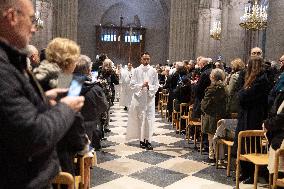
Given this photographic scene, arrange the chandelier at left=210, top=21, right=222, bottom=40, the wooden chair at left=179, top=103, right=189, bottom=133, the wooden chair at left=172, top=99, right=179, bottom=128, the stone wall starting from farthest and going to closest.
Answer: the stone wall
the chandelier at left=210, top=21, right=222, bottom=40
the wooden chair at left=172, top=99, right=179, bottom=128
the wooden chair at left=179, top=103, right=189, bottom=133

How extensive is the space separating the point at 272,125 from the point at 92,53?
25.6 metres

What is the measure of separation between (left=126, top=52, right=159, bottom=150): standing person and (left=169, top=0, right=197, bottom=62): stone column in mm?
17463

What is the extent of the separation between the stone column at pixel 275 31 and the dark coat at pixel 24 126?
8.70m

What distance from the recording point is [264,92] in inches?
243

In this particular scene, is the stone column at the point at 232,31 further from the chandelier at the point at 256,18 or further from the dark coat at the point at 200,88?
the dark coat at the point at 200,88

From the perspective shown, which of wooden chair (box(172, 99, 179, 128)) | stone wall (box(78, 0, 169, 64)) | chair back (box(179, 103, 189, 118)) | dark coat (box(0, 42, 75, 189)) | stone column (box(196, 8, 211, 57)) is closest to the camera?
dark coat (box(0, 42, 75, 189))

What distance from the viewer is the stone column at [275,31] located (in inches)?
392

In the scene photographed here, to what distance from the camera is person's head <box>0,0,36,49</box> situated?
190 cm

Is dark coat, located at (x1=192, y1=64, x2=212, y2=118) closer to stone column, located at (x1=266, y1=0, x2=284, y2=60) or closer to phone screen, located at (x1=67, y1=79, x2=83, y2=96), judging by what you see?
stone column, located at (x1=266, y1=0, x2=284, y2=60)

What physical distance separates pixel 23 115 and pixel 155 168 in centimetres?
552

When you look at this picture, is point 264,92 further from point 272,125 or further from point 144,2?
point 144,2

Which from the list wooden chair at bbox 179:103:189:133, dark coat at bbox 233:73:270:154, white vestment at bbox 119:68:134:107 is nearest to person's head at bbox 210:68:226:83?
dark coat at bbox 233:73:270:154

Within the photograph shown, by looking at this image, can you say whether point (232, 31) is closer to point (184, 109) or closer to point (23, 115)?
point (184, 109)

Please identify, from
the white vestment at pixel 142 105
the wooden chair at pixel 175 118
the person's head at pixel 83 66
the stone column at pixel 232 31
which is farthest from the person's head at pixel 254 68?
the stone column at pixel 232 31
